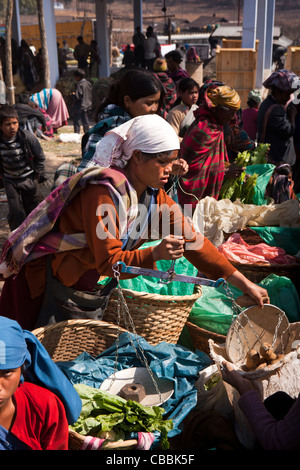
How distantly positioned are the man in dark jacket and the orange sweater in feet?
8.68

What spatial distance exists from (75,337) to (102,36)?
47.6 ft

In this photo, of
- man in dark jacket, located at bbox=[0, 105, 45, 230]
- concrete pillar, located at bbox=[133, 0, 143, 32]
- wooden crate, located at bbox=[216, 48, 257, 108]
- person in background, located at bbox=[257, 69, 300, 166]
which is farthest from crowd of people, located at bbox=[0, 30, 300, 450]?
concrete pillar, located at bbox=[133, 0, 143, 32]

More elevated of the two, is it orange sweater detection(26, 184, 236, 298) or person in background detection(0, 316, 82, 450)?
orange sweater detection(26, 184, 236, 298)

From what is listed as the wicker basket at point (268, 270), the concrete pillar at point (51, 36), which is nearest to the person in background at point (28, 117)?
the wicker basket at point (268, 270)

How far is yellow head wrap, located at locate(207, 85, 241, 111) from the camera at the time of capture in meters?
4.10

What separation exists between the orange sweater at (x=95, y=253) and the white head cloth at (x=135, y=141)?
0.62ft

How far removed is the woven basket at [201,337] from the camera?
2922mm

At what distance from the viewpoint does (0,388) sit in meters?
1.68

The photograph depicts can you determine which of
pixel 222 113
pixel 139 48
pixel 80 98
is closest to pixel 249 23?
pixel 139 48

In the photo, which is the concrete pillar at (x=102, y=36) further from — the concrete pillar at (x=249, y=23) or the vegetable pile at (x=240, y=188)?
the vegetable pile at (x=240, y=188)

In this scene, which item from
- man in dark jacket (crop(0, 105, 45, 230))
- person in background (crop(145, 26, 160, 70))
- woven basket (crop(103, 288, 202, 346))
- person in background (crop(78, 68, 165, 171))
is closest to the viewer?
woven basket (crop(103, 288, 202, 346))

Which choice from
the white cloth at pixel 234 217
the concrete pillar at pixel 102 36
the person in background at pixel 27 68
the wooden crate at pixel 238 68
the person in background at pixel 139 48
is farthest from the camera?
Result: the concrete pillar at pixel 102 36

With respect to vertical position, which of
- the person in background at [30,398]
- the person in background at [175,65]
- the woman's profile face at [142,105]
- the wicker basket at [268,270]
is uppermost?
the person in background at [175,65]

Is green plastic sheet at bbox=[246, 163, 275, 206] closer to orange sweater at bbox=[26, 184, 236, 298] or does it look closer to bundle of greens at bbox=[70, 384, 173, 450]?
orange sweater at bbox=[26, 184, 236, 298]
